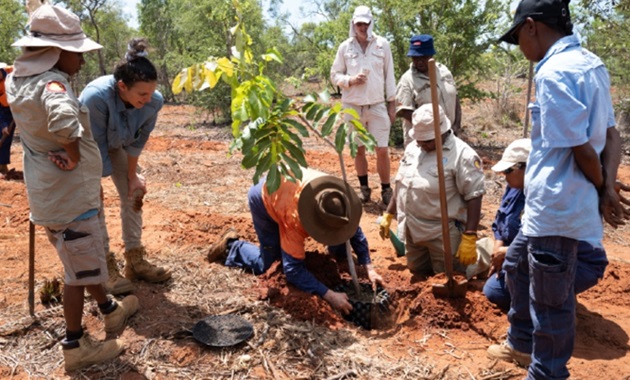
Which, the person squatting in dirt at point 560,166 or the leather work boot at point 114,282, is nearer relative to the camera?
the person squatting in dirt at point 560,166

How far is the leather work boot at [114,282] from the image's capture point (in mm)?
3670

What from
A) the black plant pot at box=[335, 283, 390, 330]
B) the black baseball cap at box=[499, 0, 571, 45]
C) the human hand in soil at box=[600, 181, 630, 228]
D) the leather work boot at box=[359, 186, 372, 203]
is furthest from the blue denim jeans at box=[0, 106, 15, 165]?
the human hand in soil at box=[600, 181, 630, 228]

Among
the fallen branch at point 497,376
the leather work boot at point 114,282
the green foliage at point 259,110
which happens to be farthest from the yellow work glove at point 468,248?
the leather work boot at point 114,282

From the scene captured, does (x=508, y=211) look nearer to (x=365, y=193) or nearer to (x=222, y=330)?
(x=222, y=330)

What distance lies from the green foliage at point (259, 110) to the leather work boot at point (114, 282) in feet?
4.45

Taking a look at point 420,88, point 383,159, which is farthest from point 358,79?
point 383,159

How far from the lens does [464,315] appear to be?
11.4 ft

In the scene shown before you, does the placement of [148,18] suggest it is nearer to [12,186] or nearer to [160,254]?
[12,186]

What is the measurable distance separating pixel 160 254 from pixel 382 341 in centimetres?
227

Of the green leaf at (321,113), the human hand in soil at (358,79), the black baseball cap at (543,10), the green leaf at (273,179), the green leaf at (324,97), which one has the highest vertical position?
the black baseball cap at (543,10)

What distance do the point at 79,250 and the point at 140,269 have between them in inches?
43.6

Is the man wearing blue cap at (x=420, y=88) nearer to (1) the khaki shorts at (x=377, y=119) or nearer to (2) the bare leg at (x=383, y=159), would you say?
(1) the khaki shorts at (x=377, y=119)

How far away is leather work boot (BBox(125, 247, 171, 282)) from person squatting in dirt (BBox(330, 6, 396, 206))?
9.01 feet

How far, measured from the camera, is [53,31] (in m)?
2.73
